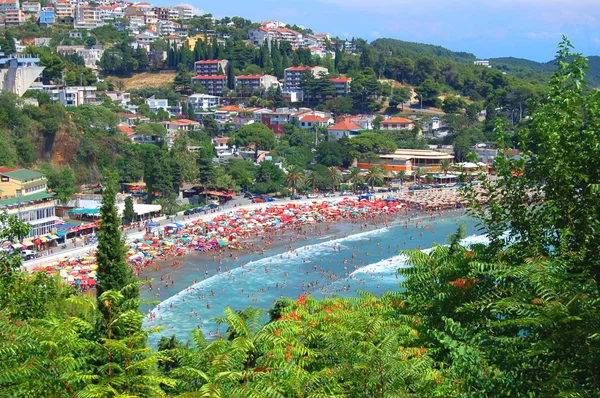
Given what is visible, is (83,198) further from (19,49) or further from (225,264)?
(19,49)

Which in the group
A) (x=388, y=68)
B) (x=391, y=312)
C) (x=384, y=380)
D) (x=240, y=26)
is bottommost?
(x=391, y=312)

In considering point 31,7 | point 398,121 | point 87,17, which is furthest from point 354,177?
point 31,7

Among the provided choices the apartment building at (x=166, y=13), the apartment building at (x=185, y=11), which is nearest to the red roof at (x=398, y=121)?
the apartment building at (x=166, y=13)

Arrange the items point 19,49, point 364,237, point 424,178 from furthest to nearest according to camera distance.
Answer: point 19,49, point 424,178, point 364,237

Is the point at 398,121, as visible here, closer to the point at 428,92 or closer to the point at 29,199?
the point at 428,92

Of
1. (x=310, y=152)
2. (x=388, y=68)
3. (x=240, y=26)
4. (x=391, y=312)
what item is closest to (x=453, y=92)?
(x=388, y=68)

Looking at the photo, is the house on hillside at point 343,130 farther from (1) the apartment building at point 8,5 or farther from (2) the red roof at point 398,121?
(1) the apartment building at point 8,5

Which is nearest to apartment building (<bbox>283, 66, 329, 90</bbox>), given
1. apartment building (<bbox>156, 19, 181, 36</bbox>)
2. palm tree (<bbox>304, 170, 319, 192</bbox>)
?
palm tree (<bbox>304, 170, 319, 192</bbox>)
